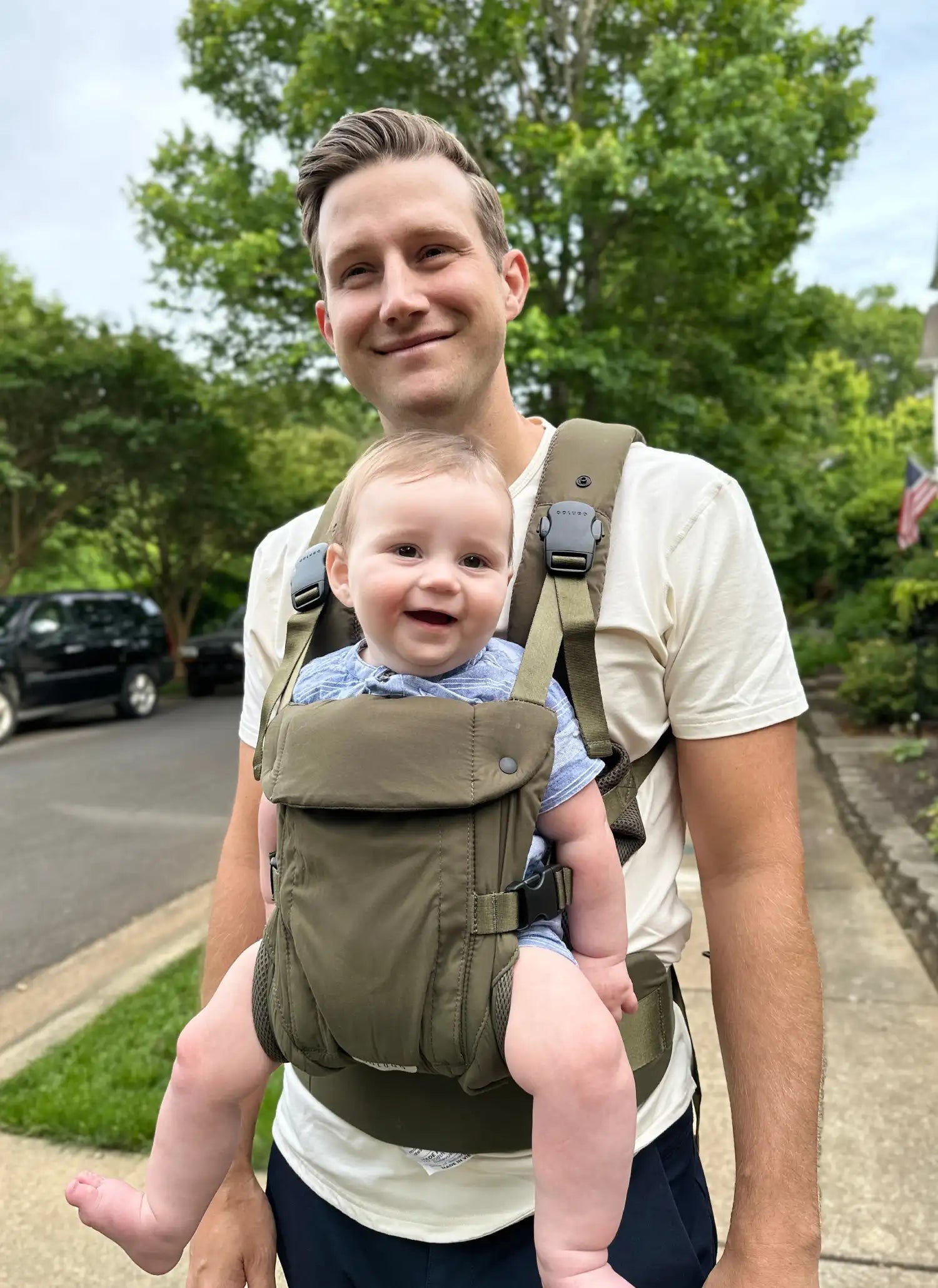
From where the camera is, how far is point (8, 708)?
46.2 ft

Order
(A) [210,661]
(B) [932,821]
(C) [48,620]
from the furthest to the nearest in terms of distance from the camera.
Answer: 1. (A) [210,661]
2. (C) [48,620]
3. (B) [932,821]

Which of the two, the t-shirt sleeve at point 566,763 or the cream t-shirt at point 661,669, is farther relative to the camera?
the cream t-shirt at point 661,669

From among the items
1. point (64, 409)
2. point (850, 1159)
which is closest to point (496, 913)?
point (850, 1159)

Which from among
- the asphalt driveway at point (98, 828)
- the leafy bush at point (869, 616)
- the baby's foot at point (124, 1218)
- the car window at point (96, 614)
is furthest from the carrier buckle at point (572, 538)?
the car window at point (96, 614)

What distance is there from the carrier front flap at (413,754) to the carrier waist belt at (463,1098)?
1.31 feet

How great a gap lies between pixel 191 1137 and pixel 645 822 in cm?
75

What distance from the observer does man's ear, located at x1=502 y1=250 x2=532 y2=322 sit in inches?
69.2

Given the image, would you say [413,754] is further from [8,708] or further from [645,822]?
[8,708]

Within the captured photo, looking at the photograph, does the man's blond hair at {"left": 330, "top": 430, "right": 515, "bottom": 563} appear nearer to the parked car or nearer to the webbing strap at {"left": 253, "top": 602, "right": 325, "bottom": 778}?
the webbing strap at {"left": 253, "top": 602, "right": 325, "bottom": 778}

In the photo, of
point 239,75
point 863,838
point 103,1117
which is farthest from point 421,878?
point 239,75

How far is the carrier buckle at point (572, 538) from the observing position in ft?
4.42

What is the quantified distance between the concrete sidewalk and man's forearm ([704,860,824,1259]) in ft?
6.57

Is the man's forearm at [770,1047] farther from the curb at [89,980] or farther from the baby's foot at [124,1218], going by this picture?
the curb at [89,980]

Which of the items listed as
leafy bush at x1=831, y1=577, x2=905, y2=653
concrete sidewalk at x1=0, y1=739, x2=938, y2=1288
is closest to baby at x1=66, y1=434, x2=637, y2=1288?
concrete sidewalk at x1=0, y1=739, x2=938, y2=1288
